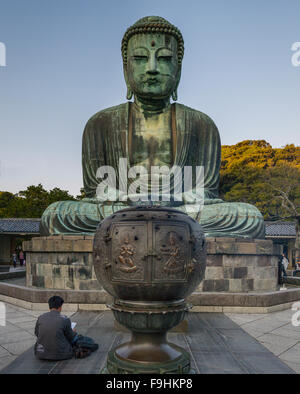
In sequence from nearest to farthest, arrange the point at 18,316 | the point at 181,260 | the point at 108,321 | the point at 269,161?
the point at 181,260
the point at 108,321
the point at 18,316
the point at 269,161

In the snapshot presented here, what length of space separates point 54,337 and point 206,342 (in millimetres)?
1807

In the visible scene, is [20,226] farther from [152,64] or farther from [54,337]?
[54,337]

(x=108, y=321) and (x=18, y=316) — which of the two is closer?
(x=108, y=321)

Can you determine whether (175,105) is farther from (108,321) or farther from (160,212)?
(160,212)

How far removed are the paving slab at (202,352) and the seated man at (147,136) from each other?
261cm

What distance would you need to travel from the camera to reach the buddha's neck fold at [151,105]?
8.49 m

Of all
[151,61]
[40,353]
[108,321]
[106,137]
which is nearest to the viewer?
[40,353]

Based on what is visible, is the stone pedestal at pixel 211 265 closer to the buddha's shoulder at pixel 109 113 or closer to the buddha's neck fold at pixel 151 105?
the buddha's shoulder at pixel 109 113

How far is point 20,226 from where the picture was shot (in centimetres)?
2245

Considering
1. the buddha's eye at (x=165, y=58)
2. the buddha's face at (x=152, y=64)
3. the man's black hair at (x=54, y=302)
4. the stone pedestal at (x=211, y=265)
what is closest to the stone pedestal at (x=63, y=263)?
the stone pedestal at (x=211, y=265)

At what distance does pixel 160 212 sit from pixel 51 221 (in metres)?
4.91

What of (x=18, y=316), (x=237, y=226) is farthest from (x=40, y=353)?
(x=237, y=226)

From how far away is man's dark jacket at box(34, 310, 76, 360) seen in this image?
11.7 ft

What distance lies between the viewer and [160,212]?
10.0 feet
